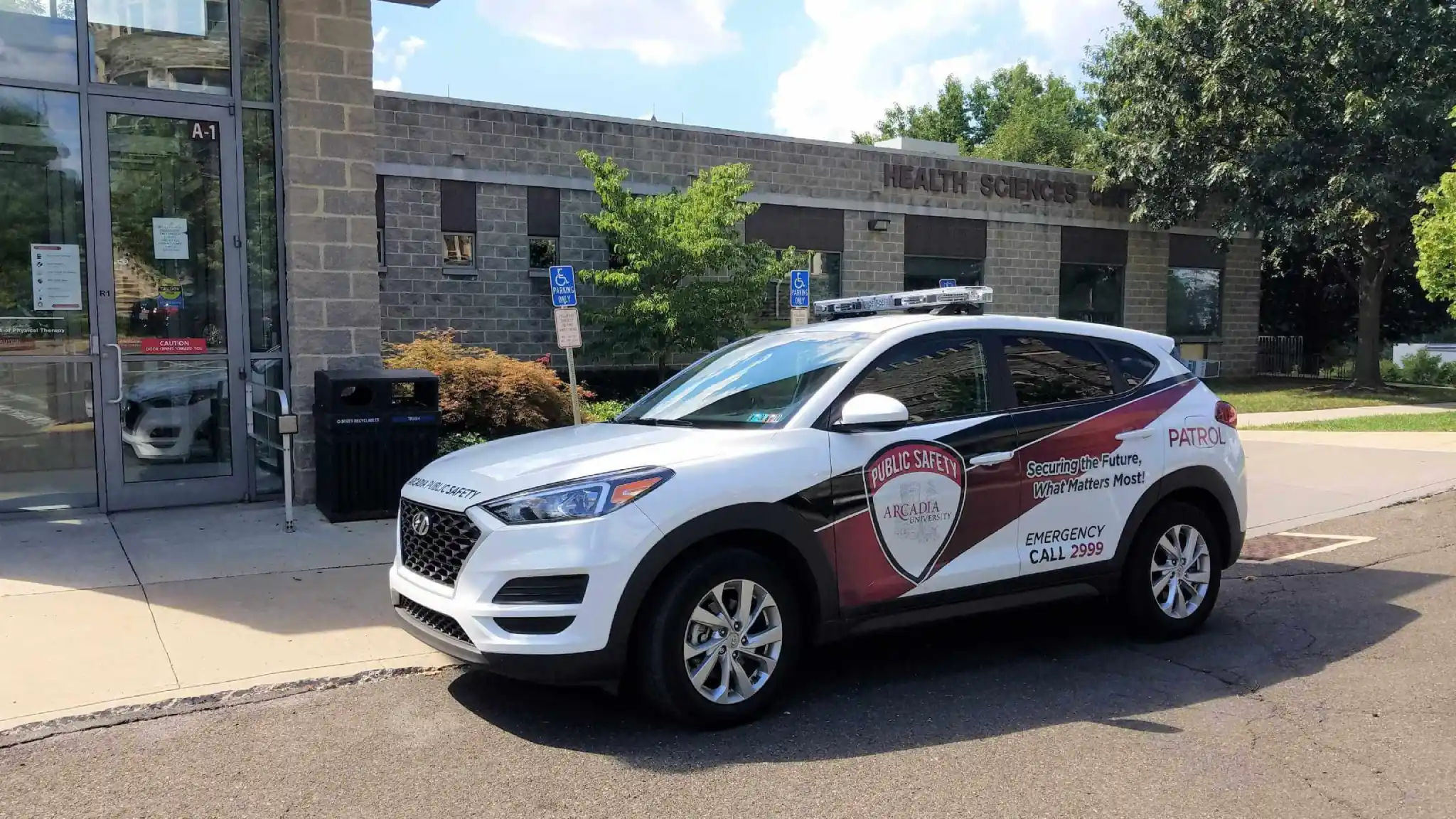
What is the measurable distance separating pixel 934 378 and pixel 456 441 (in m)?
6.48

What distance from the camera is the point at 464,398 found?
1101cm

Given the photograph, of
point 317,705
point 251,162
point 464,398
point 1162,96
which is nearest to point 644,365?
point 464,398

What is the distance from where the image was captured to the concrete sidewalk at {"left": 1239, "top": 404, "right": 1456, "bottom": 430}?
18.7m

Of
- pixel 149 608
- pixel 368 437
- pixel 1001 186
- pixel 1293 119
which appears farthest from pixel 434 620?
pixel 1293 119

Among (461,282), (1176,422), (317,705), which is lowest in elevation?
(317,705)

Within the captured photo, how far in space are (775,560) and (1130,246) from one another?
25101 millimetres

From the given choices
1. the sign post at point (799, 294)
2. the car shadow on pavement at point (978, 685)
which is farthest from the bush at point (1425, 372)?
the car shadow on pavement at point (978, 685)

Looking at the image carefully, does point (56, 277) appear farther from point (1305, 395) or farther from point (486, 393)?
point (1305, 395)

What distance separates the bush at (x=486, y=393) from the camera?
11.0 meters

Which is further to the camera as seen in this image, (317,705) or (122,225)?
(122,225)

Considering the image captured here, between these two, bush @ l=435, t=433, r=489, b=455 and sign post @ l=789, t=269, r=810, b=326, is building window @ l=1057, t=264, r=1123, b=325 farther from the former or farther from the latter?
bush @ l=435, t=433, r=489, b=455

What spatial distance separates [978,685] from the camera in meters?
5.29

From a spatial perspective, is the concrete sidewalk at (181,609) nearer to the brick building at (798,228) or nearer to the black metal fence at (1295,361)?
the brick building at (798,228)

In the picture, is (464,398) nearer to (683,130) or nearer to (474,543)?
(474,543)
